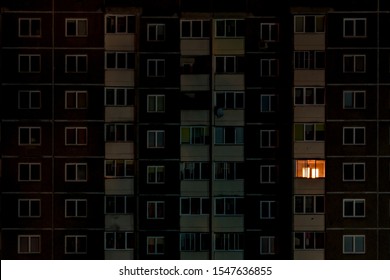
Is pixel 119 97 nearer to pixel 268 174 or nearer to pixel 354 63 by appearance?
pixel 268 174

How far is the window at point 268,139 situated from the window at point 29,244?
13.4 metres

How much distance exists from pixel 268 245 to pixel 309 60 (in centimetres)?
1039

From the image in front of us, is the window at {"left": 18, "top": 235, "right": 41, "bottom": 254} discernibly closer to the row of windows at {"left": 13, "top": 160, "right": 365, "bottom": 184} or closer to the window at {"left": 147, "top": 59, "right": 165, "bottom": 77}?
the row of windows at {"left": 13, "top": 160, "right": 365, "bottom": 184}

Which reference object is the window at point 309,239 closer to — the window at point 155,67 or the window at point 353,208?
the window at point 353,208

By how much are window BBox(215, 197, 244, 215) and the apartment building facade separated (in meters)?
0.06

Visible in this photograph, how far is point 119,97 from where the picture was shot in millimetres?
32125

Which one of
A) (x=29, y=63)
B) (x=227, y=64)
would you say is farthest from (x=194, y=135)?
(x=29, y=63)

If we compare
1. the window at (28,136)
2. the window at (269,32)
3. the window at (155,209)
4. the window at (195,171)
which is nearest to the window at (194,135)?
the window at (195,171)

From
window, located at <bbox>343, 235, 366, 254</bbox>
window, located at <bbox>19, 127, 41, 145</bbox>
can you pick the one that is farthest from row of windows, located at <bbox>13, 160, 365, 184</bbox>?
window, located at <bbox>343, 235, 366, 254</bbox>

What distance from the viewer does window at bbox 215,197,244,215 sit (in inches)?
1272

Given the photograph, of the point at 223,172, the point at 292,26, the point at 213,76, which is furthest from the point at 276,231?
the point at 292,26

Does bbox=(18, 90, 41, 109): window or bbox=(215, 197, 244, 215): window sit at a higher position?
bbox=(18, 90, 41, 109): window

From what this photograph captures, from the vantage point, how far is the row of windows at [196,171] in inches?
1264

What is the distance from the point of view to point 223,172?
106ft
